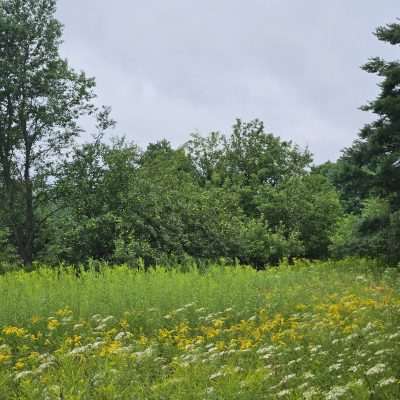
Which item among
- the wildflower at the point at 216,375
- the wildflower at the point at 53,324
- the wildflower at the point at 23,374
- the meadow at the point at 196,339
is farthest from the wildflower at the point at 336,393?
the wildflower at the point at 53,324

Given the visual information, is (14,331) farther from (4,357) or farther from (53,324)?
(4,357)

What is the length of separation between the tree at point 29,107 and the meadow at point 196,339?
356 inches

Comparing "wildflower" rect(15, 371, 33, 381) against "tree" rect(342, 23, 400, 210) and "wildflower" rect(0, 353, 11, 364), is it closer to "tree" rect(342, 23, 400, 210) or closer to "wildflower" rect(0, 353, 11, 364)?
"wildflower" rect(0, 353, 11, 364)

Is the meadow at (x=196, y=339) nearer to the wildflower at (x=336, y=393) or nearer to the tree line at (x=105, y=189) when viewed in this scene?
the wildflower at (x=336, y=393)

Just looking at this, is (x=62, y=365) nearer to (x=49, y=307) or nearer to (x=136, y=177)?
(x=49, y=307)

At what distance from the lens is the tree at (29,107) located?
72.3 ft

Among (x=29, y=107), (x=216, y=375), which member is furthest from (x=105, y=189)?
(x=216, y=375)

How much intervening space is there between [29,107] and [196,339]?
1583 centimetres

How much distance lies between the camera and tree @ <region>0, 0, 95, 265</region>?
22.0m

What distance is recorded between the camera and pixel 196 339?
8.65 m

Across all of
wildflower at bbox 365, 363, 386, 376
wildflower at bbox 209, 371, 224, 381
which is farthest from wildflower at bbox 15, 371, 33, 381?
wildflower at bbox 365, 363, 386, 376

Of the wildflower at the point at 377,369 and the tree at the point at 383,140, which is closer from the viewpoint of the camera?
the wildflower at the point at 377,369

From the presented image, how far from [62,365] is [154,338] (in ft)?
6.58

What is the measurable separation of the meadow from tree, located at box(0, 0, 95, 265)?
9.04m
